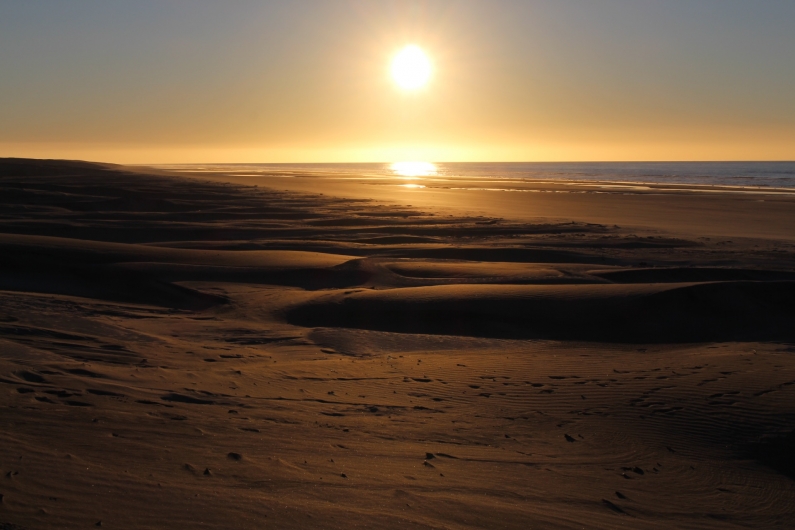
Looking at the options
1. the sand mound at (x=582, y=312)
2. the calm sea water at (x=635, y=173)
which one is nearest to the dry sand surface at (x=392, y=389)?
the sand mound at (x=582, y=312)

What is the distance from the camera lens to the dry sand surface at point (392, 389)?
3381 mm

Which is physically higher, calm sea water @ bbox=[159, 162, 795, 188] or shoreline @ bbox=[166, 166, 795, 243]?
calm sea water @ bbox=[159, 162, 795, 188]

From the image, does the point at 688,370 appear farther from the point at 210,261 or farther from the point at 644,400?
the point at 210,261

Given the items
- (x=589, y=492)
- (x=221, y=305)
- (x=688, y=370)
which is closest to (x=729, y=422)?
(x=688, y=370)

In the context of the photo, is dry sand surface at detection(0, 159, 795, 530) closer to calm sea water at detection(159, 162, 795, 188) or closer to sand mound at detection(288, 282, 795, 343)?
sand mound at detection(288, 282, 795, 343)

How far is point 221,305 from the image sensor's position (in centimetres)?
909

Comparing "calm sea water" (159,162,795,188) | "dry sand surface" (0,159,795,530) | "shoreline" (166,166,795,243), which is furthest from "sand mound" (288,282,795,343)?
"calm sea water" (159,162,795,188)

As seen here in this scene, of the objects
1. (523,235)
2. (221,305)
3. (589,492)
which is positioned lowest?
(589,492)

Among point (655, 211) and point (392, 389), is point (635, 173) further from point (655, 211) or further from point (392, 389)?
point (392, 389)

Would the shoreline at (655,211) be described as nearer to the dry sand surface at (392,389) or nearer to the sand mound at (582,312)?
the dry sand surface at (392,389)

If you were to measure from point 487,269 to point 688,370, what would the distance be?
517 centimetres

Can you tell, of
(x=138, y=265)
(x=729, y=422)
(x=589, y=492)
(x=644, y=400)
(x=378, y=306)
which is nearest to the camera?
(x=589, y=492)

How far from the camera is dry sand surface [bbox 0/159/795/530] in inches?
133

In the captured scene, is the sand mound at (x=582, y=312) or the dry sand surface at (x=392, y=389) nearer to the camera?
the dry sand surface at (x=392, y=389)
